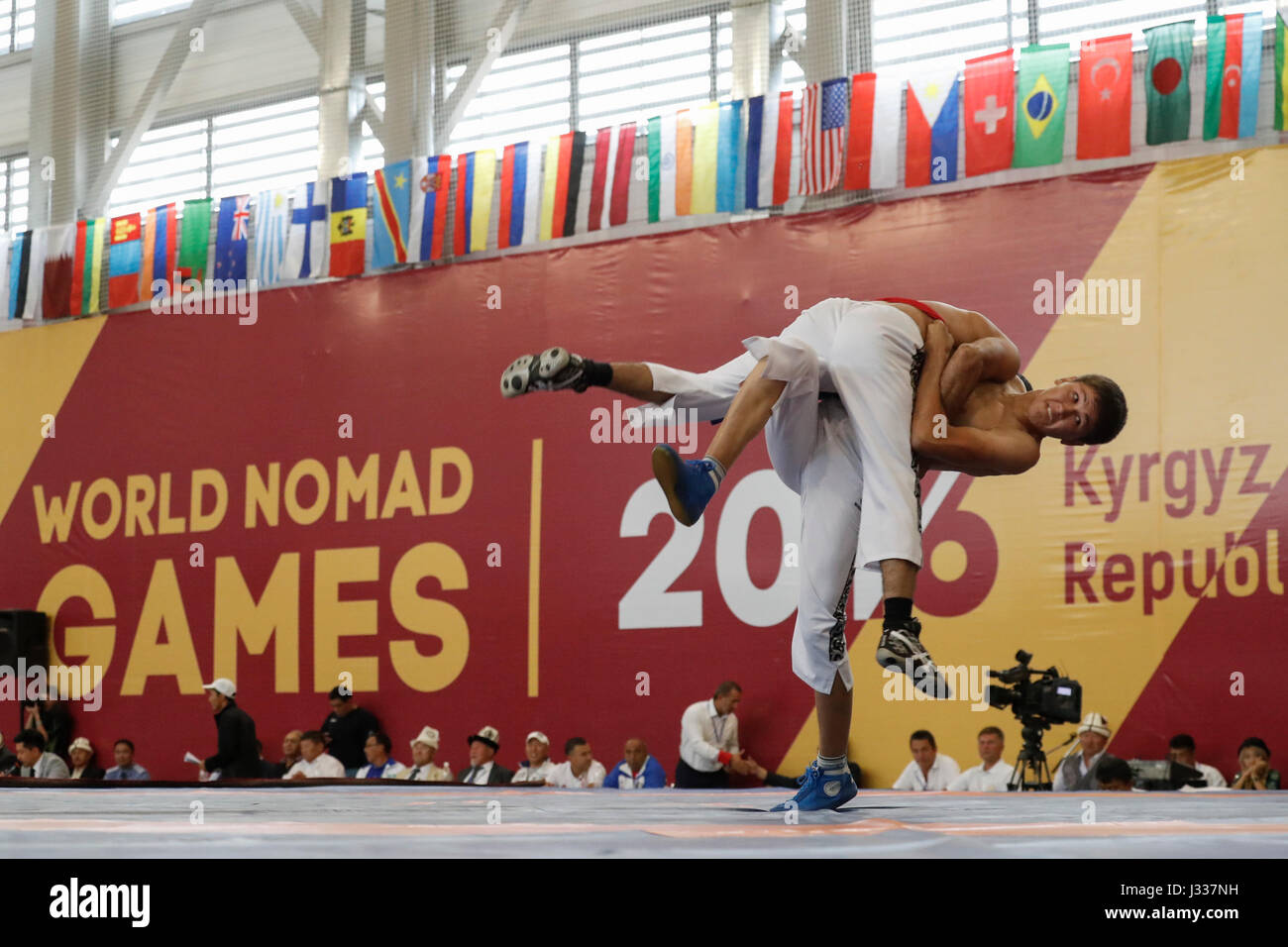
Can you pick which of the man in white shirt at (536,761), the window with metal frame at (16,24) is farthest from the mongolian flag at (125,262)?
the man in white shirt at (536,761)

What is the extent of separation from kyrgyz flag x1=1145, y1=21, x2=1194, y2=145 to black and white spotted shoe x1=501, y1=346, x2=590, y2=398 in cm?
572

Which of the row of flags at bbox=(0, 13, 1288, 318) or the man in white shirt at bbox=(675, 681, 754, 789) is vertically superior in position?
the row of flags at bbox=(0, 13, 1288, 318)

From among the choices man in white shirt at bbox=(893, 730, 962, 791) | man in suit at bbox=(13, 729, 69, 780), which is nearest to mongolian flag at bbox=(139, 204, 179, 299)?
man in suit at bbox=(13, 729, 69, 780)

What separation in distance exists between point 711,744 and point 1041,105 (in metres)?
4.12

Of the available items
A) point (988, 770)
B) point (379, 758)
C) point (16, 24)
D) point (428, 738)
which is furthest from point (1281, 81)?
point (16, 24)

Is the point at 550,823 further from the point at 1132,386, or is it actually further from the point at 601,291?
the point at 601,291

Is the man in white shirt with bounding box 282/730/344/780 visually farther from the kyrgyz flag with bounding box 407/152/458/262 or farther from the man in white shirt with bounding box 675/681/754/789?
the kyrgyz flag with bounding box 407/152/458/262

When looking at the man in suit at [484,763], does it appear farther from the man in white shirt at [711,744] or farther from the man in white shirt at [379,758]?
the man in white shirt at [711,744]

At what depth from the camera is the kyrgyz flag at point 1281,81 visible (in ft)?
23.9

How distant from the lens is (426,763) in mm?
8758

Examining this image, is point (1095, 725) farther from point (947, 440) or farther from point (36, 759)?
point (36, 759)

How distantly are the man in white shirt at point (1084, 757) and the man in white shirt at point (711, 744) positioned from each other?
177 cm

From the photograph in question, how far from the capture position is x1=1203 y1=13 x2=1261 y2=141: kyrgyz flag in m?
7.38

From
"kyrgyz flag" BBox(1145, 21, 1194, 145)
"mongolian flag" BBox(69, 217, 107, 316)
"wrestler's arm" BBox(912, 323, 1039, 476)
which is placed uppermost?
"kyrgyz flag" BBox(1145, 21, 1194, 145)
